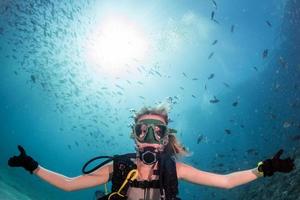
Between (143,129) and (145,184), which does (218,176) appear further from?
(143,129)

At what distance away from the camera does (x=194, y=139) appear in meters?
102

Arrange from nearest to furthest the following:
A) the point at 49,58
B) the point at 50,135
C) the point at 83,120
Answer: the point at 49,58 → the point at 83,120 → the point at 50,135

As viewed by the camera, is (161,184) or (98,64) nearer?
(161,184)

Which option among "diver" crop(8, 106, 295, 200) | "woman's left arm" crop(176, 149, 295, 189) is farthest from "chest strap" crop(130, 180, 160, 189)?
"woman's left arm" crop(176, 149, 295, 189)

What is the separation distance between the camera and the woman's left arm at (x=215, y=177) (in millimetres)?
4559

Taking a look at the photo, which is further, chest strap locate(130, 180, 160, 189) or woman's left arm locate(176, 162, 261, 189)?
woman's left arm locate(176, 162, 261, 189)

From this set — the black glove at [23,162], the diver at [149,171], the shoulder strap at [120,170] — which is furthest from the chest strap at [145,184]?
the black glove at [23,162]

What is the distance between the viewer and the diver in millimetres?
4301

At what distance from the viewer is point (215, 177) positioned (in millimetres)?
4562

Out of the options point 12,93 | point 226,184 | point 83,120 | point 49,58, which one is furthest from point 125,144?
point 226,184

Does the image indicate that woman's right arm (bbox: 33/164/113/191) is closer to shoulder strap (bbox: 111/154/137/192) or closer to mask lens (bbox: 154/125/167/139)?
shoulder strap (bbox: 111/154/137/192)

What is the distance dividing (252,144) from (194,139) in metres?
38.9

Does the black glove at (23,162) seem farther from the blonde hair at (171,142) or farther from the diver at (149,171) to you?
the blonde hair at (171,142)

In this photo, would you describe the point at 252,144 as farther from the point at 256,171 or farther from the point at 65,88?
the point at 65,88
